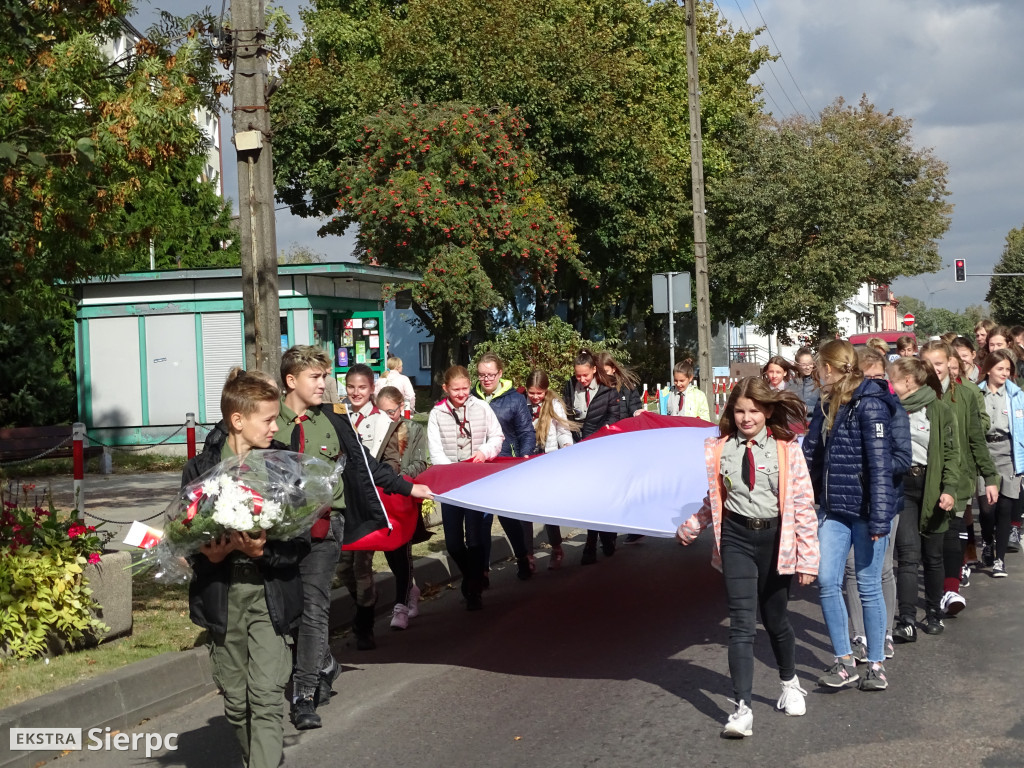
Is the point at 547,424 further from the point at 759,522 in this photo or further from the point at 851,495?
the point at 759,522

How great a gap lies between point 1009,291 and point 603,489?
90.1 m

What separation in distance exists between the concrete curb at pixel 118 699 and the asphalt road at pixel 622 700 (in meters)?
0.12

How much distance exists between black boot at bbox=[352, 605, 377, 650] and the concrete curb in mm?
1123

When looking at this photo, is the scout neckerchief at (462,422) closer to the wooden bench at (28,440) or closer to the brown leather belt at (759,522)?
the brown leather belt at (759,522)

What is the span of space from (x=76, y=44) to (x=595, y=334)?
40.5 meters

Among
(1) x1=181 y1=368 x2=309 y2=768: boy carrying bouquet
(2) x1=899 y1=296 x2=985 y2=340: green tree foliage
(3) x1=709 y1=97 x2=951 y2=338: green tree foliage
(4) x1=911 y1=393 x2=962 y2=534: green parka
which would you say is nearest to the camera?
(1) x1=181 y1=368 x2=309 y2=768: boy carrying bouquet

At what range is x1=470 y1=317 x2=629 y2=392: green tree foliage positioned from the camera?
22372mm

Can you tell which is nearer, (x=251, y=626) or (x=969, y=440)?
(x=251, y=626)

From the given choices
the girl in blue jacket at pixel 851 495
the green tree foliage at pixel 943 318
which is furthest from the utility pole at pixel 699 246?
the green tree foliage at pixel 943 318

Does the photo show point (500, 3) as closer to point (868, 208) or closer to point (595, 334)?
point (868, 208)

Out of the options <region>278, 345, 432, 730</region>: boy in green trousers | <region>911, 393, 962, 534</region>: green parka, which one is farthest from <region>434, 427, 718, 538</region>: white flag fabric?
<region>911, 393, 962, 534</region>: green parka

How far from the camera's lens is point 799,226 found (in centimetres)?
4194

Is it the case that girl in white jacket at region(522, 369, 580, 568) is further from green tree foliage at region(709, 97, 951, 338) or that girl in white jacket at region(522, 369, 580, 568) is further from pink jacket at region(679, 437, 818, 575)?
green tree foliage at region(709, 97, 951, 338)

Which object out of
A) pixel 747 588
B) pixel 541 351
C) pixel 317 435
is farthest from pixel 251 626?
pixel 541 351
